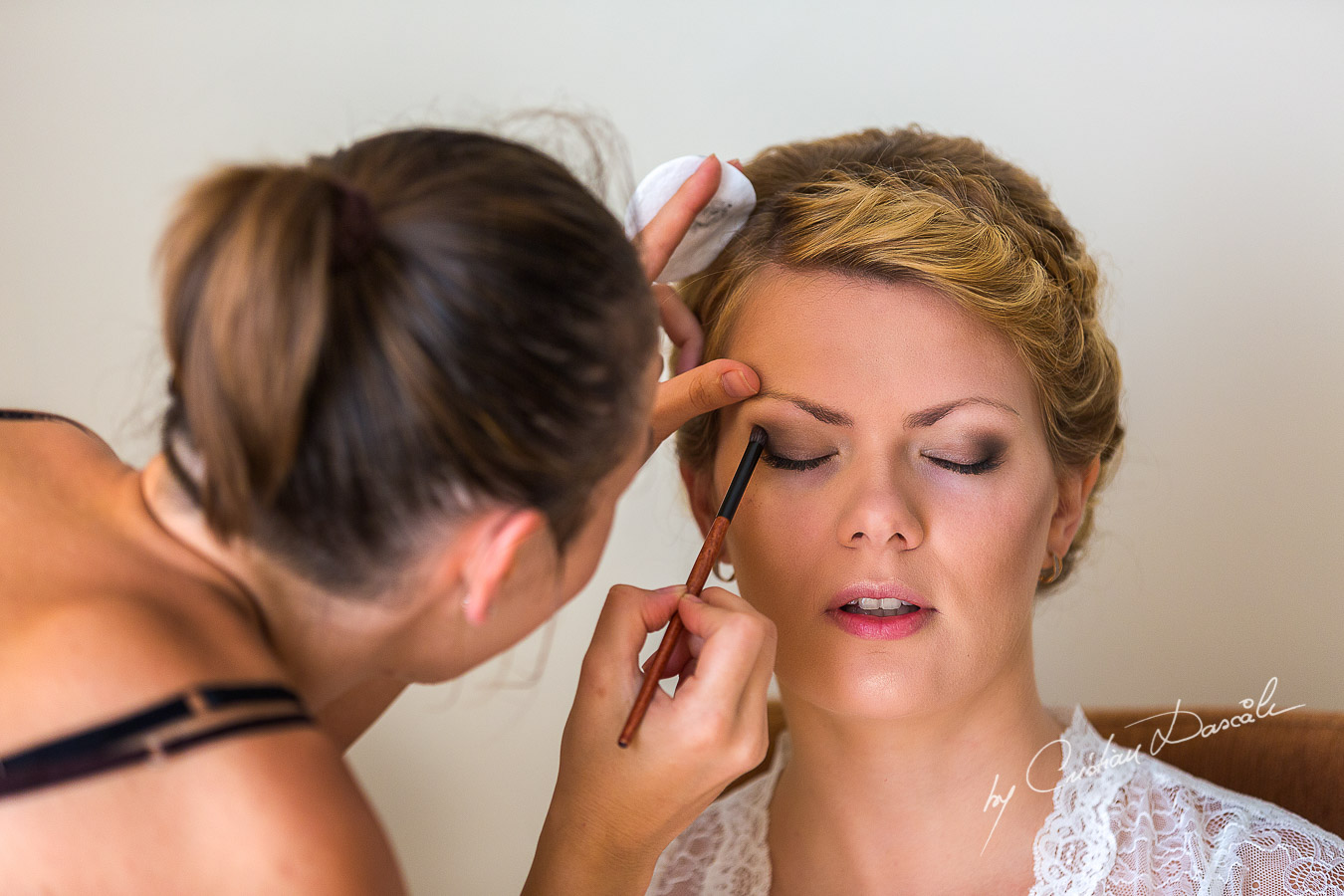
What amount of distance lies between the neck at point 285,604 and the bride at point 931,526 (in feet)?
1.79

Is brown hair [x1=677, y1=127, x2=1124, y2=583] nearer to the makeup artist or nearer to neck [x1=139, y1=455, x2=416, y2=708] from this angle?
the makeup artist

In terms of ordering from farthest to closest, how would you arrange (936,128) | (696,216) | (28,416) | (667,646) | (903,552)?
(936,128) < (696,216) < (903,552) < (667,646) < (28,416)

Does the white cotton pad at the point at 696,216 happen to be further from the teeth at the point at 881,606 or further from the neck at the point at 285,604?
the neck at the point at 285,604

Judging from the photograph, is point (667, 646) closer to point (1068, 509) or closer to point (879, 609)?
point (879, 609)

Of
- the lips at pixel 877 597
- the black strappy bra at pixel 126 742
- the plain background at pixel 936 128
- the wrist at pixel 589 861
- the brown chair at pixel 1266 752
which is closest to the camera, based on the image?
the black strappy bra at pixel 126 742

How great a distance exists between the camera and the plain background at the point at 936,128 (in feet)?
5.71

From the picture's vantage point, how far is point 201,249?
0.70 meters

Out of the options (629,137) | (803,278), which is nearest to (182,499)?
(803,278)

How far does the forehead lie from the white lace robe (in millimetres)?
452

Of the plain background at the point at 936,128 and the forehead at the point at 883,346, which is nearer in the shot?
the forehead at the point at 883,346

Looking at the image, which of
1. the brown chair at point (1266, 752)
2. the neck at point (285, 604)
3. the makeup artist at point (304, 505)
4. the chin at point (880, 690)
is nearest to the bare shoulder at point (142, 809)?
the makeup artist at point (304, 505)

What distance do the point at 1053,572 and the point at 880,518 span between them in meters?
0.40

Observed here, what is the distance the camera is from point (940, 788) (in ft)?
4.36

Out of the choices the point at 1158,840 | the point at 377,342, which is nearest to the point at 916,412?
the point at 1158,840
